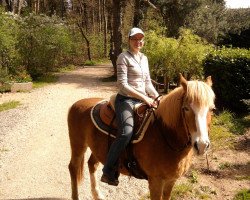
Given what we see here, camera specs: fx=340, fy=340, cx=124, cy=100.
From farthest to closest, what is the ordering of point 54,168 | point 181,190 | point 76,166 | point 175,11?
point 175,11 → point 54,168 → point 181,190 → point 76,166

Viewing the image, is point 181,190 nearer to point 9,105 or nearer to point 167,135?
point 167,135

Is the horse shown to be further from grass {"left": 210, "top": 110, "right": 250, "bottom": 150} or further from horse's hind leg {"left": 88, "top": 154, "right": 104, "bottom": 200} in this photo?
grass {"left": 210, "top": 110, "right": 250, "bottom": 150}

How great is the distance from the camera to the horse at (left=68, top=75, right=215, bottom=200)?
11.3ft

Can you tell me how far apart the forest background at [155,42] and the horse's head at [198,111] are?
8219 millimetres

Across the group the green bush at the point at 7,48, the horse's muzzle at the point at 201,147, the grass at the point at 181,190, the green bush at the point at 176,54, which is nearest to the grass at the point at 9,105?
the green bush at the point at 7,48

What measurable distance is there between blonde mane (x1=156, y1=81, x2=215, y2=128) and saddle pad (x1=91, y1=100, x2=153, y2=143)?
252 mm

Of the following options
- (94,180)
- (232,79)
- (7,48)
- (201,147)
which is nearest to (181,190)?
(94,180)

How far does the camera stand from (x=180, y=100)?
376cm

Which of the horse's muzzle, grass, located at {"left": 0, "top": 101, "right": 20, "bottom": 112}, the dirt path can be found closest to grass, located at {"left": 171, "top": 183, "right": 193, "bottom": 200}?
the dirt path

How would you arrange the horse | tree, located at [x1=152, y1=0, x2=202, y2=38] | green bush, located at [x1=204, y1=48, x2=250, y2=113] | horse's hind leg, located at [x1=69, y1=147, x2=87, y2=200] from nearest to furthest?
the horse
horse's hind leg, located at [x1=69, y1=147, x2=87, y2=200]
green bush, located at [x1=204, y1=48, x2=250, y2=113]
tree, located at [x1=152, y1=0, x2=202, y2=38]

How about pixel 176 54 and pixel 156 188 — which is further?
pixel 176 54

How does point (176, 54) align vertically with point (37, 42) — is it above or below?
below

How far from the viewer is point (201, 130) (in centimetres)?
336

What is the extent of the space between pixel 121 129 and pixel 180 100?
0.92 meters
